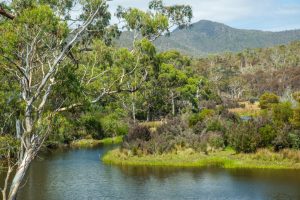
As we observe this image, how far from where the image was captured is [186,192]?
34.6m

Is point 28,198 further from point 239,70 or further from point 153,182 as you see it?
point 239,70

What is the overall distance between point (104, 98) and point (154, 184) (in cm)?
1132

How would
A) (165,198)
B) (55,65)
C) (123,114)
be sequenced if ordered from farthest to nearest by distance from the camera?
(123,114)
(165,198)
(55,65)

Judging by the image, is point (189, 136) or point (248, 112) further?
point (248, 112)

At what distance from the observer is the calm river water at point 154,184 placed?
3384 cm

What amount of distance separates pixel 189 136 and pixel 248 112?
1727 inches

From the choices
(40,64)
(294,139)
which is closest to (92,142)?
(294,139)

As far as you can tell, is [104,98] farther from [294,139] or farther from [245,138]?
[294,139]

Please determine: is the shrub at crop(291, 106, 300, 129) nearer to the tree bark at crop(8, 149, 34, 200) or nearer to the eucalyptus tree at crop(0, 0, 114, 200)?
the eucalyptus tree at crop(0, 0, 114, 200)

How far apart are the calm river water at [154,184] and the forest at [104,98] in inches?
117

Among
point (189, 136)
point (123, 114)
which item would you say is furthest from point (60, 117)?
A: point (123, 114)

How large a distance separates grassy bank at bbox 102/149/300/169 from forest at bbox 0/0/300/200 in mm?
186

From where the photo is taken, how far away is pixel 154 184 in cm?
3794

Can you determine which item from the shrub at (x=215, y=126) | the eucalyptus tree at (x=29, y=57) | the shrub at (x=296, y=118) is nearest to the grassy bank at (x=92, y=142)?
the shrub at (x=215, y=126)
